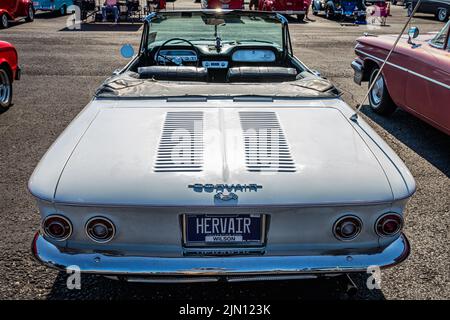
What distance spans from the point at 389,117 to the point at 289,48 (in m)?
2.54

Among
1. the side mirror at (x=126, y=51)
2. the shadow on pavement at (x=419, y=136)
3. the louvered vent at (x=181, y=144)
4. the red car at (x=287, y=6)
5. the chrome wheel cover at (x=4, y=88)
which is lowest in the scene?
the shadow on pavement at (x=419, y=136)

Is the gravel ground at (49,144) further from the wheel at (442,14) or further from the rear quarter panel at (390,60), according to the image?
the wheel at (442,14)

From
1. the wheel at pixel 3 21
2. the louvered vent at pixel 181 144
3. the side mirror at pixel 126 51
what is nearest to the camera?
the louvered vent at pixel 181 144

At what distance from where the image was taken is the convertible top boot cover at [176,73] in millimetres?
3645

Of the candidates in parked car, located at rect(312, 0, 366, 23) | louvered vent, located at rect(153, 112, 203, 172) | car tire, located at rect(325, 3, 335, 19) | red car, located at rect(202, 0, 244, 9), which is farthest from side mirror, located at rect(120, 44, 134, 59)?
car tire, located at rect(325, 3, 335, 19)

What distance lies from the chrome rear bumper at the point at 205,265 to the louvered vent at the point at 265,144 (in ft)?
1.52

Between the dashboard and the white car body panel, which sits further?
the dashboard

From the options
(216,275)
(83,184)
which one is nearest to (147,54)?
(83,184)

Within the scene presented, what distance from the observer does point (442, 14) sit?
2064 centimetres

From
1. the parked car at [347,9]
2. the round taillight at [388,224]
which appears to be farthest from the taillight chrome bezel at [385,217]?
the parked car at [347,9]

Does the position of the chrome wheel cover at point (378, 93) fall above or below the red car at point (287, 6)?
below

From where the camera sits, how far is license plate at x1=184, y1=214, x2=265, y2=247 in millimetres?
2174

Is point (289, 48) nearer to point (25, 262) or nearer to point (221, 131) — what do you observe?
point (221, 131)

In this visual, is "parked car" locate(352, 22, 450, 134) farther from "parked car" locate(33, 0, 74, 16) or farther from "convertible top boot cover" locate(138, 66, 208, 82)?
"parked car" locate(33, 0, 74, 16)
